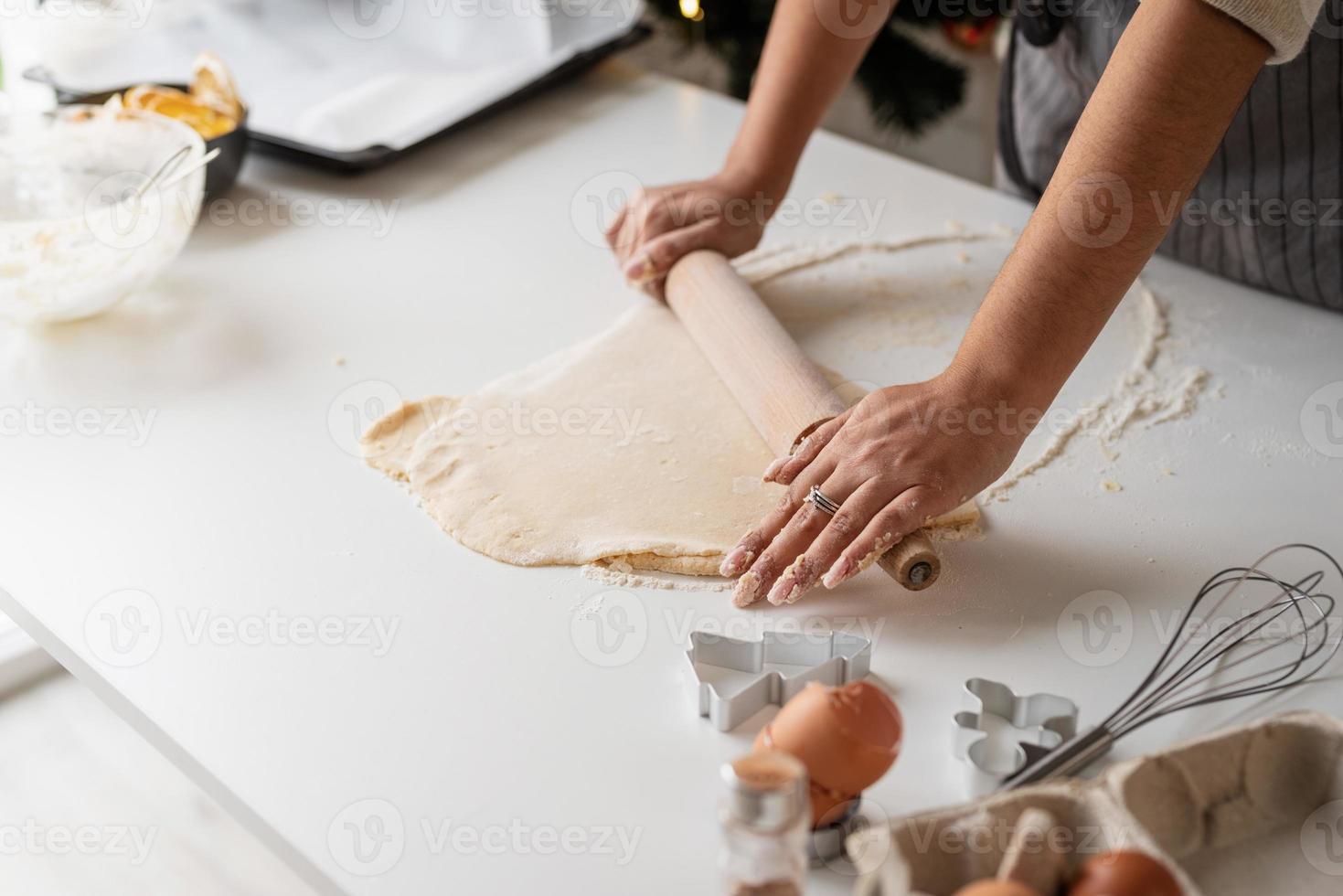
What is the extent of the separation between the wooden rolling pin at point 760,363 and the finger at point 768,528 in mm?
80

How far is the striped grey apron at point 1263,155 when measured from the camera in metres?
1.23

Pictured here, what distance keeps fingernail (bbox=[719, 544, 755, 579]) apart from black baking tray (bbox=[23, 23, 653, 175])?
3.01 feet

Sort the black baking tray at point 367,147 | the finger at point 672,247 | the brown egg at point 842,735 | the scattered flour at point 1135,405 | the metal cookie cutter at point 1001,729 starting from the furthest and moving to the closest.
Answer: the black baking tray at point 367,147
the finger at point 672,247
the scattered flour at point 1135,405
the metal cookie cutter at point 1001,729
the brown egg at point 842,735

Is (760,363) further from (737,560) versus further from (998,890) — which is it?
(998,890)

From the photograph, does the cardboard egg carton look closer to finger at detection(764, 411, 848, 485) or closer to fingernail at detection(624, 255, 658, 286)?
finger at detection(764, 411, 848, 485)

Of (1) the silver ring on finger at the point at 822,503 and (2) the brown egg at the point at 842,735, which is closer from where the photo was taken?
(2) the brown egg at the point at 842,735

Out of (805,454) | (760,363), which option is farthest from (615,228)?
(805,454)

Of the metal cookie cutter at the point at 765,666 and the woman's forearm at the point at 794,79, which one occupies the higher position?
the woman's forearm at the point at 794,79

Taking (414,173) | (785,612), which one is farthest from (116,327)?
(785,612)

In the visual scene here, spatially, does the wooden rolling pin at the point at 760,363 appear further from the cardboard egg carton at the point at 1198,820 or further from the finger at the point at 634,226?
the cardboard egg carton at the point at 1198,820

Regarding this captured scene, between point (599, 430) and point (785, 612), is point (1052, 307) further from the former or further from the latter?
point (599, 430)

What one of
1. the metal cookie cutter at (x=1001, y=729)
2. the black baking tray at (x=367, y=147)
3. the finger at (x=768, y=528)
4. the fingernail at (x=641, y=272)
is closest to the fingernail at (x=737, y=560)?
the finger at (x=768, y=528)

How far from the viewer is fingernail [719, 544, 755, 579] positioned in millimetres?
985

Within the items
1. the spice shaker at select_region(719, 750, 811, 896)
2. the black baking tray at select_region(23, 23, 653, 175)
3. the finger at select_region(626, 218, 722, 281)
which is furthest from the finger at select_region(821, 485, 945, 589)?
the black baking tray at select_region(23, 23, 653, 175)
